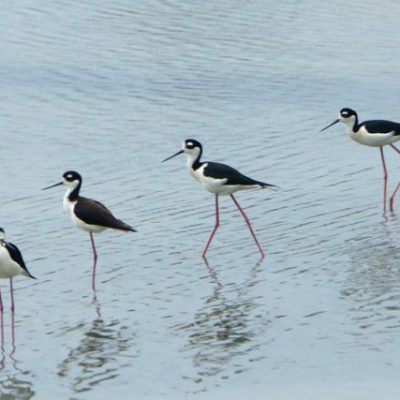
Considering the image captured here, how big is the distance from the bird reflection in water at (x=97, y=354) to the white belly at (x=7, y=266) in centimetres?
83

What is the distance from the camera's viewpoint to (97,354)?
1245 centimetres

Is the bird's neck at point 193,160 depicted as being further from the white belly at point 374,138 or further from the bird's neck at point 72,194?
the white belly at point 374,138

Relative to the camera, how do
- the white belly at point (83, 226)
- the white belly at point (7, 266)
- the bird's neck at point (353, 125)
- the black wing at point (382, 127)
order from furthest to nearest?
the bird's neck at point (353, 125) < the black wing at point (382, 127) < the white belly at point (83, 226) < the white belly at point (7, 266)

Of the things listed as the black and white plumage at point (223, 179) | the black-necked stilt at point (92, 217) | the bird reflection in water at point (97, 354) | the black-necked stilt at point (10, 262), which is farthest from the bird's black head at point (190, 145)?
the black-necked stilt at point (10, 262)

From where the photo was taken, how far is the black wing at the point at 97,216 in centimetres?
1511

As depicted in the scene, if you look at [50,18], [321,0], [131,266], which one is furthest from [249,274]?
[321,0]

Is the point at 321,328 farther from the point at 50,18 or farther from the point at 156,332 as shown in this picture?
the point at 50,18

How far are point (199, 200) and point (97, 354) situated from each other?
19.6 ft

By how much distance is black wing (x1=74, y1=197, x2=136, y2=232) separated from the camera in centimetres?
1511

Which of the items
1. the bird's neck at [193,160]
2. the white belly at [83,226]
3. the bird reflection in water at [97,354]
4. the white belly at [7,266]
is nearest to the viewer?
the bird reflection in water at [97,354]

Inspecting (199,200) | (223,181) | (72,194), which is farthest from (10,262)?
(199,200)

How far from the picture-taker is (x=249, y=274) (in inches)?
587

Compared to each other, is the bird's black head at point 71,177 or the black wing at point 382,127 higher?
the black wing at point 382,127

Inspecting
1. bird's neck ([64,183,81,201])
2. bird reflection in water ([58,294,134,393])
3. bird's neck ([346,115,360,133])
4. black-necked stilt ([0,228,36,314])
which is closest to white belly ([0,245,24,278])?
black-necked stilt ([0,228,36,314])
